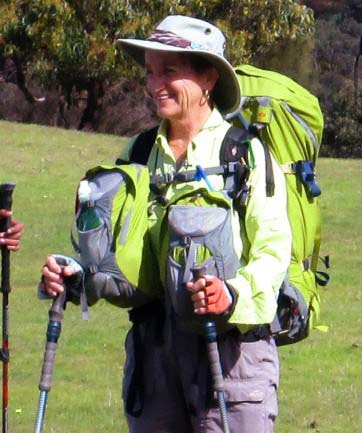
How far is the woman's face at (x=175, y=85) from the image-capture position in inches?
152

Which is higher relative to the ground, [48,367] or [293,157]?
[293,157]

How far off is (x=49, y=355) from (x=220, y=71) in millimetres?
1040

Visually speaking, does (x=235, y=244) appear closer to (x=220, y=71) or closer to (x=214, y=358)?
(x=214, y=358)

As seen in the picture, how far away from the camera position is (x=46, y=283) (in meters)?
3.80

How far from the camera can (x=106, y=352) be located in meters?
9.08

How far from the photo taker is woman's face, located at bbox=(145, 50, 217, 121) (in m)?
3.86

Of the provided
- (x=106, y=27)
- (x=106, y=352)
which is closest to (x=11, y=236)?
(x=106, y=352)

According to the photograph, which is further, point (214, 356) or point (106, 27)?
point (106, 27)

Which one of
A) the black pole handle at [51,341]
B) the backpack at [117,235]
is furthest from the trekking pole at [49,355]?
the backpack at [117,235]

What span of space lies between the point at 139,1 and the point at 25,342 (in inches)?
751

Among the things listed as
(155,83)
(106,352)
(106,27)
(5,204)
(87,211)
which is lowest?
(106,27)

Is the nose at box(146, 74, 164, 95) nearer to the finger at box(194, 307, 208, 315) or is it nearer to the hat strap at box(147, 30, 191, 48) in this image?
the hat strap at box(147, 30, 191, 48)

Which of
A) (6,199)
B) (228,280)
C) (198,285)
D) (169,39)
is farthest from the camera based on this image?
(6,199)

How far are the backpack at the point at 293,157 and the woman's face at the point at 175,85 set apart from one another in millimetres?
155
